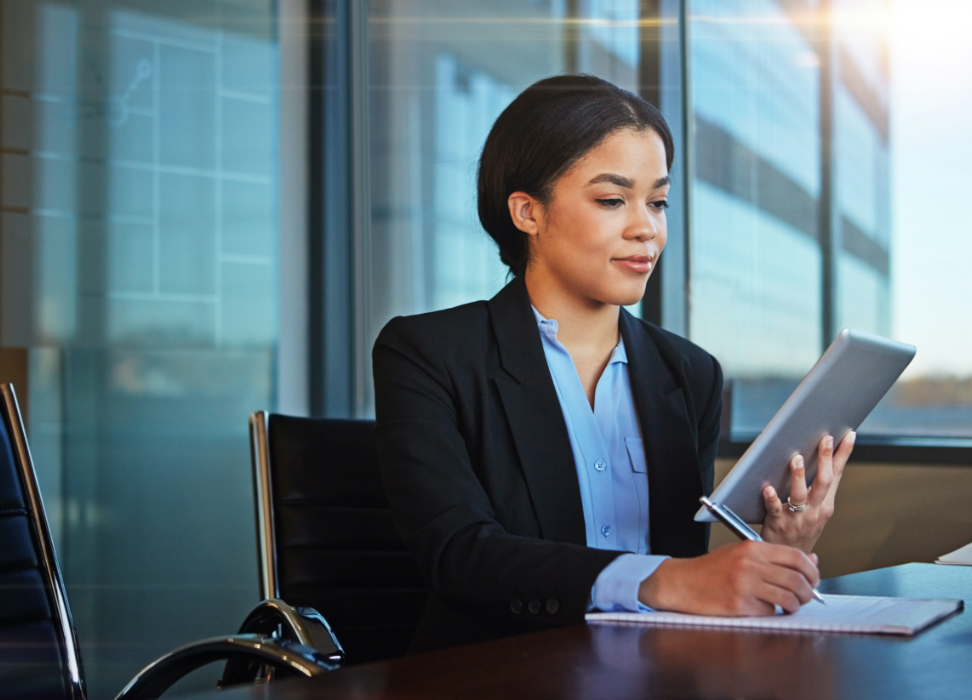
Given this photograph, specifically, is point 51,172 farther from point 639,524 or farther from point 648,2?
point 639,524

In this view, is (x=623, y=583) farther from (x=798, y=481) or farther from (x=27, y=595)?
(x=27, y=595)

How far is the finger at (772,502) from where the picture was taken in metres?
1.27

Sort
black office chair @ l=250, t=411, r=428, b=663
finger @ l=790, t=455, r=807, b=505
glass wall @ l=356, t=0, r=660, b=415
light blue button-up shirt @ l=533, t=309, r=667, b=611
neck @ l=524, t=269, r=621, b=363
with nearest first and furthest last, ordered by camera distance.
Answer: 1. finger @ l=790, t=455, r=807, b=505
2. light blue button-up shirt @ l=533, t=309, r=667, b=611
3. neck @ l=524, t=269, r=621, b=363
4. black office chair @ l=250, t=411, r=428, b=663
5. glass wall @ l=356, t=0, r=660, b=415

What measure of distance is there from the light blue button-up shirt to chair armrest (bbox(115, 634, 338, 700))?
1.69 ft

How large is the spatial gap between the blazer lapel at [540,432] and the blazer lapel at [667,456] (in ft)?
0.45

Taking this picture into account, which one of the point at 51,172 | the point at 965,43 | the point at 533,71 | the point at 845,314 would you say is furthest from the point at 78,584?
the point at 965,43

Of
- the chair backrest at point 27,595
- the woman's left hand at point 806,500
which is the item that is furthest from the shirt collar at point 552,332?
the chair backrest at point 27,595

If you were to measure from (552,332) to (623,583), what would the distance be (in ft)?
1.96

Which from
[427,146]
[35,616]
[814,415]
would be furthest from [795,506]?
[427,146]

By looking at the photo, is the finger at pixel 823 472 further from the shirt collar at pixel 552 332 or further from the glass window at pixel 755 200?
the glass window at pixel 755 200

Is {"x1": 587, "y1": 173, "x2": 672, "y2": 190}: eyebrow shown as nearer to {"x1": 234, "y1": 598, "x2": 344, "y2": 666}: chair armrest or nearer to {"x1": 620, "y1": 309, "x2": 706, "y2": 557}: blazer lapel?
{"x1": 620, "y1": 309, "x2": 706, "y2": 557}: blazer lapel

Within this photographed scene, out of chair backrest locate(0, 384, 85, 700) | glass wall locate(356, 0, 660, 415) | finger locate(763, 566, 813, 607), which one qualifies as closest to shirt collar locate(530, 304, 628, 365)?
finger locate(763, 566, 813, 607)

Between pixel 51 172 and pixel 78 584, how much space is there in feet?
4.21

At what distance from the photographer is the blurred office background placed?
8.30 ft
